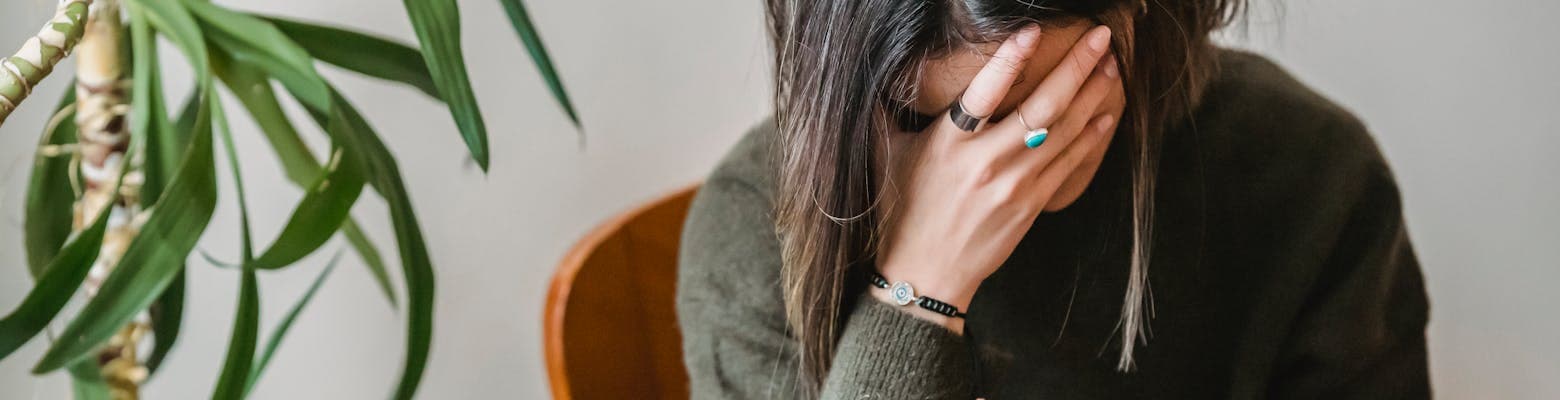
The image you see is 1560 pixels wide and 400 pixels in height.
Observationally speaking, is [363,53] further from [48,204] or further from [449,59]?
[48,204]

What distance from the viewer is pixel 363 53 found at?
2.00ft

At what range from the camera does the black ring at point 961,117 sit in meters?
0.60

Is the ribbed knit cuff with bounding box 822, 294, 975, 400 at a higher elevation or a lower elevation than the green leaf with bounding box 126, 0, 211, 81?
lower

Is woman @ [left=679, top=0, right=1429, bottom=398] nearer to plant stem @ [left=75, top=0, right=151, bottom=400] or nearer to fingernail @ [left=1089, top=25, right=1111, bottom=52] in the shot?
fingernail @ [left=1089, top=25, right=1111, bottom=52]

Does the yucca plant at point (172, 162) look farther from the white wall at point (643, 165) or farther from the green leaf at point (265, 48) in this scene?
the white wall at point (643, 165)

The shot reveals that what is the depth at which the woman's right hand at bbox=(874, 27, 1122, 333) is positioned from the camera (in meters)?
0.59

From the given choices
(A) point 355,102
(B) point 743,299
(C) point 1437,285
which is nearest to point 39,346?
(A) point 355,102

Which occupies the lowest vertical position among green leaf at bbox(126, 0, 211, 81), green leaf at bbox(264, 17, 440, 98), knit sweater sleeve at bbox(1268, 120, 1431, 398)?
knit sweater sleeve at bbox(1268, 120, 1431, 398)

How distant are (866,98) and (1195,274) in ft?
1.13

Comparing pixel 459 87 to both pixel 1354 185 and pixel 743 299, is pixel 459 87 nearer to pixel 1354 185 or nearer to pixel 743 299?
pixel 743 299

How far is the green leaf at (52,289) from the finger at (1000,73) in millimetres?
445

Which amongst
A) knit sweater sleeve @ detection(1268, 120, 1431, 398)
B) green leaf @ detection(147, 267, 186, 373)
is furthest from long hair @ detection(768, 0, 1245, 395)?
green leaf @ detection(147, 267, 186, 373)

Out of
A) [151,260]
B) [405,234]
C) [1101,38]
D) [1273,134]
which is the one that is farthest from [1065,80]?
[151,260]

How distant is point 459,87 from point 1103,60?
0.36 m
